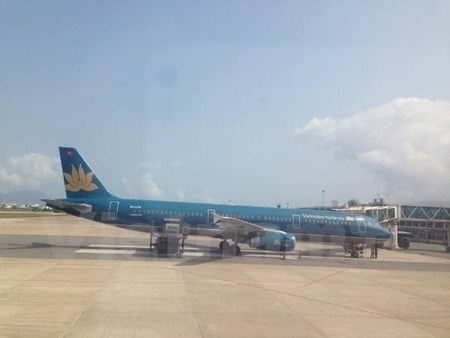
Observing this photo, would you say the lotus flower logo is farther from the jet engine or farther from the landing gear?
the landing gear

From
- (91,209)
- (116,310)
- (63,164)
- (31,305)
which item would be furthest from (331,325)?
(63,164)

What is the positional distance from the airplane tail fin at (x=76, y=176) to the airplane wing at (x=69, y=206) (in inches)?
47.8

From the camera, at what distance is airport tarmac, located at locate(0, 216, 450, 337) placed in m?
9.90

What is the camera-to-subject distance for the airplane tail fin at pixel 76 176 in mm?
27766

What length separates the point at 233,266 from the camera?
2095 centimetres

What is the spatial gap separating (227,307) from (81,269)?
26.7 feet

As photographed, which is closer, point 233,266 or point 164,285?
point 164,285

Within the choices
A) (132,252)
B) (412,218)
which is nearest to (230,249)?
(132,252)

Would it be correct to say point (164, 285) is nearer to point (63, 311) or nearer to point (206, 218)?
point (63, 311)

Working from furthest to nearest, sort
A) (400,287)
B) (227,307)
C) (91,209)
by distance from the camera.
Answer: (91,209)
(400,287)
(227,307)

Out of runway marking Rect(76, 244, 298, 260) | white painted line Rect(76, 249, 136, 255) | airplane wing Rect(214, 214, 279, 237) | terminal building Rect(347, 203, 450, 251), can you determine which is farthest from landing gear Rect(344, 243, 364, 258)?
white painted line Rect(76, 249, 136, 255)

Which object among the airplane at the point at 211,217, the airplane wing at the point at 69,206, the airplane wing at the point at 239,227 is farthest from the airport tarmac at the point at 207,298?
the airplane wing at the point at 69,206

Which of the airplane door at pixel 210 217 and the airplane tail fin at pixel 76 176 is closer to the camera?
the airplane tail fin at pixel 76 176

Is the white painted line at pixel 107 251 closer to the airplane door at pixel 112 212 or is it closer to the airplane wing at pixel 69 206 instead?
the airplane door at pixel 112 212
